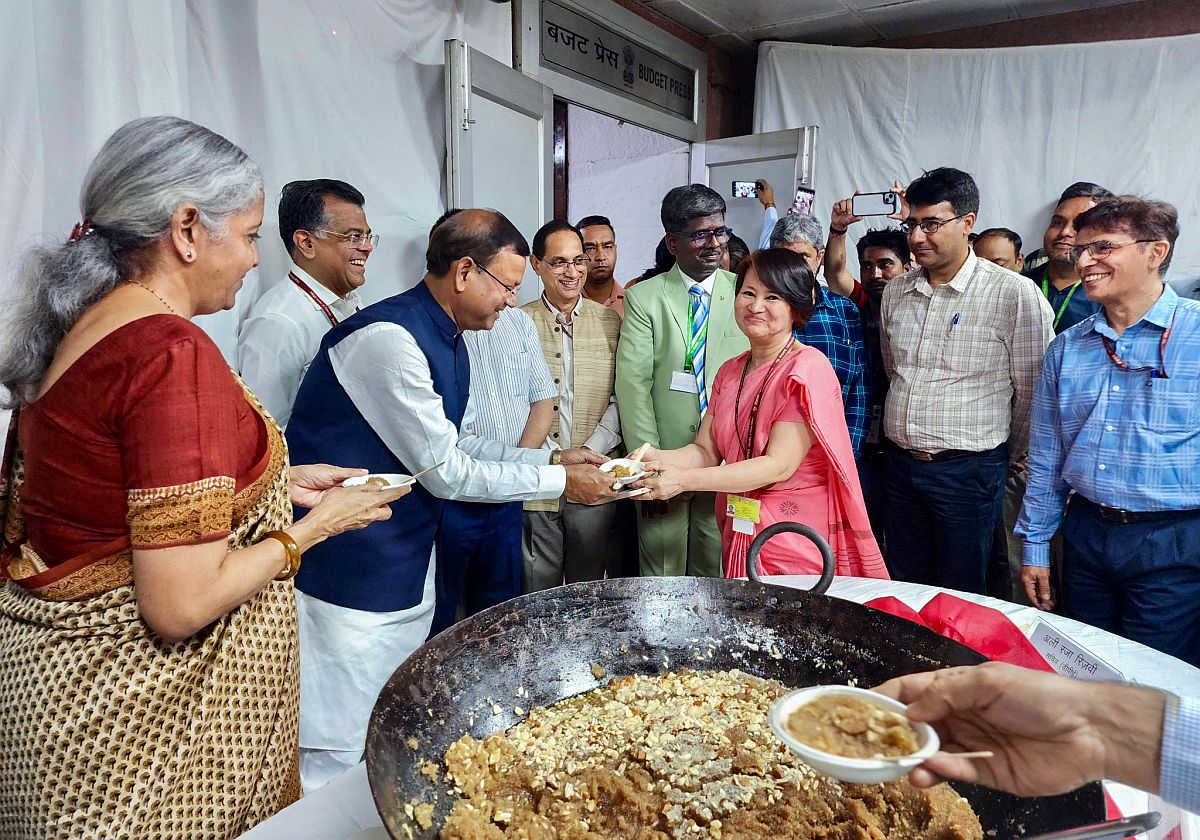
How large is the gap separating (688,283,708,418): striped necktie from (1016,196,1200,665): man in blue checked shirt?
1.27 metres

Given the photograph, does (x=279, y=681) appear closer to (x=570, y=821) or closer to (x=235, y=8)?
(x=570, y=821)

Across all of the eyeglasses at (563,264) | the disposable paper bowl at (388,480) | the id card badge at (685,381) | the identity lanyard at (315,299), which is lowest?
the disposable paper bowl at (388,480)

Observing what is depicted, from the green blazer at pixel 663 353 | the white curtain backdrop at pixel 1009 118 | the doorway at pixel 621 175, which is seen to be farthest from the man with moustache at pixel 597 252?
the white curtain backdrop at pixel 1009 118

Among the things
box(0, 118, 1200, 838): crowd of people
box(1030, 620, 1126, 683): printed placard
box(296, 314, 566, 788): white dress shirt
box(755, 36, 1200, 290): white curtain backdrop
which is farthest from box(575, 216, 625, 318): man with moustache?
box(755, 36, 1200, 290): white curtain backdrop

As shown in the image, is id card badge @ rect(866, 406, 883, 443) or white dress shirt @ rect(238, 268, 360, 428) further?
id card badge @ rect(866, 406, 883, 443)

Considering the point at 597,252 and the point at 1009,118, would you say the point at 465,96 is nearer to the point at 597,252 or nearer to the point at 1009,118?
the point at 597,252

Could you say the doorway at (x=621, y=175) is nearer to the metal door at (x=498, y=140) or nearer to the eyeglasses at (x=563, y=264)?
the metal door at (x=498, y=140)

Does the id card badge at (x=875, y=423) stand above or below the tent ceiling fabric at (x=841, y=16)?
below

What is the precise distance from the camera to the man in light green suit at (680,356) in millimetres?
3074

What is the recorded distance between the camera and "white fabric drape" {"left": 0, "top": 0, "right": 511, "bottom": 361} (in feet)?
6.86

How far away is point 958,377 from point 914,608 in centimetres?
138

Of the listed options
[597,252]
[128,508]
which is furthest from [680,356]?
[128,508]

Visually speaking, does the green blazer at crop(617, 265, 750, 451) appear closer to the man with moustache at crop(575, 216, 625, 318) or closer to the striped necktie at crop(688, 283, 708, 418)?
the striped necktie at crop(688, 283, 708, 418)

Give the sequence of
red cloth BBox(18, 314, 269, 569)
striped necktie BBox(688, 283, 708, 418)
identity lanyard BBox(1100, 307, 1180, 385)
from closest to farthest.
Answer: red cloth BBox(18, 314, 269, 569)
identity lanyard BBox(1100, 307, 1180, 385)
striped necktie BBox(688, 283, 708, 418)
